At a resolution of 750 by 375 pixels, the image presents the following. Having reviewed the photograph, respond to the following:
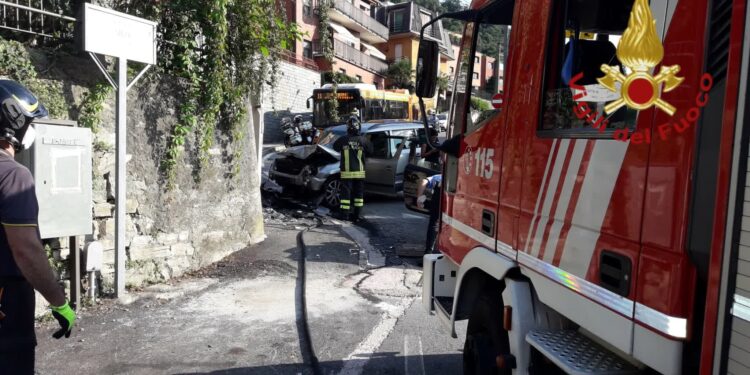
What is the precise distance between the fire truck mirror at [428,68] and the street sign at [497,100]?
52 cm

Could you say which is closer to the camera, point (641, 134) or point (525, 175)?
point (641, 134)

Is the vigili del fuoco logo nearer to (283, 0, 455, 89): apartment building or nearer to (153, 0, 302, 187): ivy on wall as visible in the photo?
(153, 0, 302, 187): ivy on wall

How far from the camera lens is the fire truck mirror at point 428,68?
343 cm

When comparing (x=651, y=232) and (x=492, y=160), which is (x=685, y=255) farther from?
(x=492, y=160)

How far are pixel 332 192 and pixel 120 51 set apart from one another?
654 cm

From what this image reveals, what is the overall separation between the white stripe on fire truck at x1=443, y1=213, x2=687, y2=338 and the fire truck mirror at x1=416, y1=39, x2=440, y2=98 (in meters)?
1.09

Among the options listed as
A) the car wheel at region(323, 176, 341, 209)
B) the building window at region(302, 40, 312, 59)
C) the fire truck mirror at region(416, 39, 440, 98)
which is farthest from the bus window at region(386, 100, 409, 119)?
the fire truck mirror at region(416, 39, 440, 98)

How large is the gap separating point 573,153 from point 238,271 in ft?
17.1

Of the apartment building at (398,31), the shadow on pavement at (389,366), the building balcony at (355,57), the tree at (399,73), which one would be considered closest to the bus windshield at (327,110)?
the building balcony at (355,57)

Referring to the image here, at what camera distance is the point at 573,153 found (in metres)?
2.15

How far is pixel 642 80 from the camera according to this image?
1839 mm

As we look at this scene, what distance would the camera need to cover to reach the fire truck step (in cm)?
A: 198

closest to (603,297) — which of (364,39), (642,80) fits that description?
(642,80)

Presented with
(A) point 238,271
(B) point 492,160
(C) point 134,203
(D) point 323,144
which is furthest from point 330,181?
(B) point 492,160
